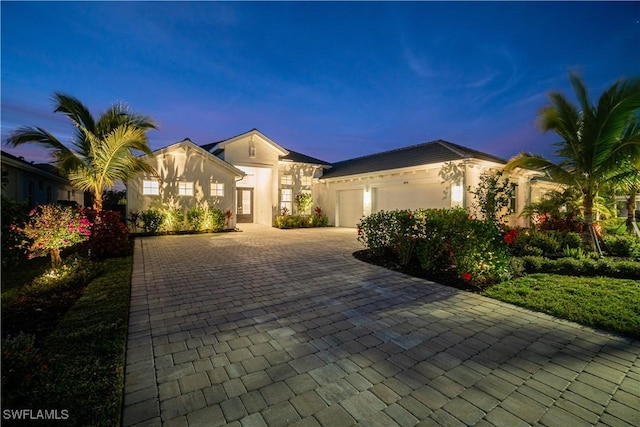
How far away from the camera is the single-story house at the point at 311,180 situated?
1301 cm

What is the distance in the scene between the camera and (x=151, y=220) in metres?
13.0

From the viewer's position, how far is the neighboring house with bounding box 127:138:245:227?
1327cm

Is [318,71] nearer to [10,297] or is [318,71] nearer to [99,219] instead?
[99,219]

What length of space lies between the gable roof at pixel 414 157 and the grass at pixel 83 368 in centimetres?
1272

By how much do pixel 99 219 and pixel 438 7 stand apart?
13.4 m

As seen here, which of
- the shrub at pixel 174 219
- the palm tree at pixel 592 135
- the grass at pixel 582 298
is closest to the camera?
the grass at pixel 582 298

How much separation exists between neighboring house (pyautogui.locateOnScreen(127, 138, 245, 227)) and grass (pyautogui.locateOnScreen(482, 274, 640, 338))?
13.6 metres

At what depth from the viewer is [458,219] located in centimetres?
608

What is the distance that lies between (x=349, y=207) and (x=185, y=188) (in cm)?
981

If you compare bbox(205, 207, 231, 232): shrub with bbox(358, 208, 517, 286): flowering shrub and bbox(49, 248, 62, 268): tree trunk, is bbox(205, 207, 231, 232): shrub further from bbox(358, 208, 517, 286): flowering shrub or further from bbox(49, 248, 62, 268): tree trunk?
bbox(358, 208, 517, 286): flowering shrub

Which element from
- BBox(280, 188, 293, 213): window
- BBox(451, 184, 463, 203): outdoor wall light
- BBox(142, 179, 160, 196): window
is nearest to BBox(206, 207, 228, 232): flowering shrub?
BBox(142, 179, 160, 196): window

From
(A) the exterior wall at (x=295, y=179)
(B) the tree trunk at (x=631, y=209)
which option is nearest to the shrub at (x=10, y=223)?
(A) the exterior wall at (x=295, y=179)

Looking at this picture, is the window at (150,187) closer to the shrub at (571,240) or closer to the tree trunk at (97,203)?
the tree trunk at (97,203)
